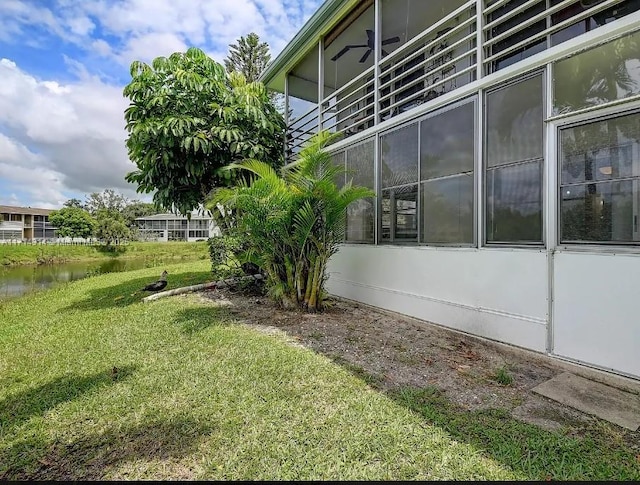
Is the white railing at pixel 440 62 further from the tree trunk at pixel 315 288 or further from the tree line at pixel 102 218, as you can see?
the tree line at pixel 102 218

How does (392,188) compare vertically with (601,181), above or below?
above

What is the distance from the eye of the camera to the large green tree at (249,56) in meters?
20.8

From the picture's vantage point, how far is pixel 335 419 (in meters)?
2.38

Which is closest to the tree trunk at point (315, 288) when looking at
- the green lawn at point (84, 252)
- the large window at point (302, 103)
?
the large window at point (302, 103)

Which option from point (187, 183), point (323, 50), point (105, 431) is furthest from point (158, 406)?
point (323, 50)

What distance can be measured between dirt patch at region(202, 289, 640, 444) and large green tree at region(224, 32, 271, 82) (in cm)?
1961

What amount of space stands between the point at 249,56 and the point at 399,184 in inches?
781

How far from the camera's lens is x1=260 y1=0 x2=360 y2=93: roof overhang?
256 inches

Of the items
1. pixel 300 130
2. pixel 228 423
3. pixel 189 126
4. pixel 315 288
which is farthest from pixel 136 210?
pixel 228 423

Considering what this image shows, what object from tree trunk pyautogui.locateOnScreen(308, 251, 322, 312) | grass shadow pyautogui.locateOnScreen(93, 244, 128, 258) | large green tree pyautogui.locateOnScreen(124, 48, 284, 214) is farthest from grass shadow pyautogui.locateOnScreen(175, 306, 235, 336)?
grass shadow pyautogui.locateOnScreen(93, 244, 128, 258)

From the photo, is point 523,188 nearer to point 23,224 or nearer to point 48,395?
point 48,395

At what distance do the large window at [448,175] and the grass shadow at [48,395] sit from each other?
3.95 m

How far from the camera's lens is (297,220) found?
4918mm

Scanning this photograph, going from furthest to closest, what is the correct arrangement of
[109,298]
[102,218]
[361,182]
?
[102,218]
[109,298]
[361,182]
